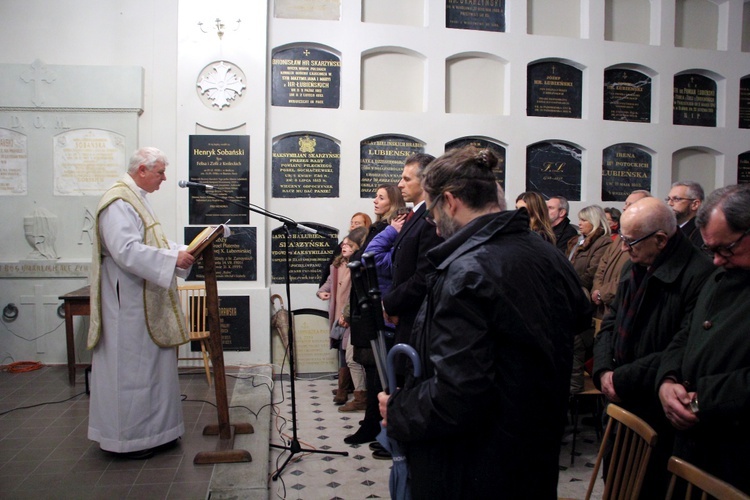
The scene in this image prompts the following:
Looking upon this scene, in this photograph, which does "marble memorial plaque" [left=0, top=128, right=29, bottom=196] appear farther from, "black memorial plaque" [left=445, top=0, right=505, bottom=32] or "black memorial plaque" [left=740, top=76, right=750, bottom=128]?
"black memorial plaque" [left=740, top=76, right=750, bottom=128]

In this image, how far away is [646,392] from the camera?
2.23 metres

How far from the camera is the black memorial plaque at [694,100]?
6672 millimetres

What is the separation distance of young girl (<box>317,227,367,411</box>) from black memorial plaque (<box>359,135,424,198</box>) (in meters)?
1.03

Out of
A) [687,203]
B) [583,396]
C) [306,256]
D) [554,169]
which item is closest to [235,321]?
[306,256]

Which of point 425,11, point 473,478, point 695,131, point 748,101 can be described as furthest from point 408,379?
point 748,101

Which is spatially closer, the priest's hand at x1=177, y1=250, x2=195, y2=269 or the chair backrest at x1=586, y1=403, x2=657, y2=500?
the chair backrest at x1=586, y1=403, x2=657, y2=500

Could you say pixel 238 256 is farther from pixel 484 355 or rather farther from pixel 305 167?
pixel 484 355

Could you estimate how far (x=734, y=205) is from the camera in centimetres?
184

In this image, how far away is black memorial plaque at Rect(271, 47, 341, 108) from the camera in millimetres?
5836

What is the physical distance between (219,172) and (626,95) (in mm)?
4274

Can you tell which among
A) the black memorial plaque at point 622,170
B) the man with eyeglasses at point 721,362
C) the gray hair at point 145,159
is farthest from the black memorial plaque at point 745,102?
the gray hair at point 145,159

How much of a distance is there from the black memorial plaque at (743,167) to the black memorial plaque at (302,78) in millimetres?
4501

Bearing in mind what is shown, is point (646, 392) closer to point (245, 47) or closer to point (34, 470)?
point (34, 470)

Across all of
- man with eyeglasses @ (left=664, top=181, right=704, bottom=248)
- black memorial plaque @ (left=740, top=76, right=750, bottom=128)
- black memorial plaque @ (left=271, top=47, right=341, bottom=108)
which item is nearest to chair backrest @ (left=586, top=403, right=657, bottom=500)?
man with eyeglasses @ (left=664, top=181, right=704, bottom=248)
